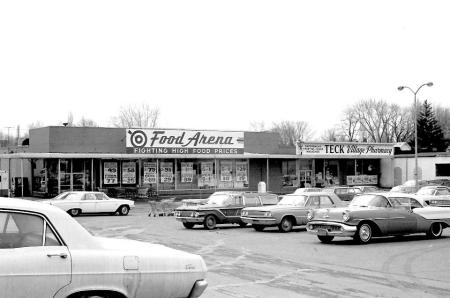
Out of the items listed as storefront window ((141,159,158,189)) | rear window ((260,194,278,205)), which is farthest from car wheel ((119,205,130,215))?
storefront window ((141,159,158,189))

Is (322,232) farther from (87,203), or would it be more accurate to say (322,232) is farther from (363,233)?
(87,203)

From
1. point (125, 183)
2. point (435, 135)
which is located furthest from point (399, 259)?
point (435, 135)

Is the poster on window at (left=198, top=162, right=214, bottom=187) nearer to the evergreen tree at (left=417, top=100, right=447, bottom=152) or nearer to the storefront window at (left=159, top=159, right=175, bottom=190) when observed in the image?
the storefront window at (left=159, top=159, right=175, bottom=190)

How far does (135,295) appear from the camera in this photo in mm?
6148

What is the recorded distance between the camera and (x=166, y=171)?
1799 inches

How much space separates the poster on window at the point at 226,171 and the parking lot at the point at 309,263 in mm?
25316

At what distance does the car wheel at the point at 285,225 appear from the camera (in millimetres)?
21297

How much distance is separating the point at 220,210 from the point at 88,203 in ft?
31.7

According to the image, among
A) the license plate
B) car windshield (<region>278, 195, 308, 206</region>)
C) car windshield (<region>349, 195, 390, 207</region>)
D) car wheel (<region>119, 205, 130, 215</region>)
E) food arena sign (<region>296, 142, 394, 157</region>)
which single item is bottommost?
car wheel (<region>119, 205, 130, 215</region>)

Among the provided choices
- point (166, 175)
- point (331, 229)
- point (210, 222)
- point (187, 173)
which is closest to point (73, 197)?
point (210, 222)

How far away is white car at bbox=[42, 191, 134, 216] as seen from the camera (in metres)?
29.7

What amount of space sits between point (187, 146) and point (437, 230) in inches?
1098

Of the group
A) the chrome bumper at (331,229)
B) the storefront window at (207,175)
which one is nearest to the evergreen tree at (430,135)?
the storefront window at (207,175)

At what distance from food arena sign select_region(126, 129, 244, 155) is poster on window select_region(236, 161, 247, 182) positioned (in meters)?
1.50
